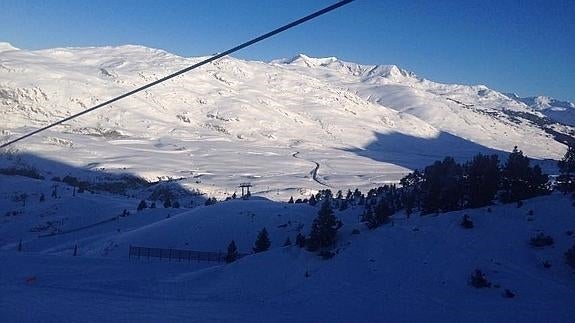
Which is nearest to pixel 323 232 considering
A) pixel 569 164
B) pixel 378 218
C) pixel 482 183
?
pixel 378 218

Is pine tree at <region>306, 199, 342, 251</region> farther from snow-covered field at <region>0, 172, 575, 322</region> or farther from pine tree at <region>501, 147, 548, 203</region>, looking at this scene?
pine tree at <region>501, 147, 548, 203</region>

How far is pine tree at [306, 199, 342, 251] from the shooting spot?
23719mm

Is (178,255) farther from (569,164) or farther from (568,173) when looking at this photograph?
(569,164)

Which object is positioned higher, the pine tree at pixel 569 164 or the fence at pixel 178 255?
the pine tree at pixel 569 164

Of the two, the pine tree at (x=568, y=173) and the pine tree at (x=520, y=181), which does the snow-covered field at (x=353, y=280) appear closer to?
the pine tree at (x=568, y=173)

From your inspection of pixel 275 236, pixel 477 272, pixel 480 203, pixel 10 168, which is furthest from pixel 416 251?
pixel 10 168

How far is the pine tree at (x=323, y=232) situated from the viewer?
23.7 meters

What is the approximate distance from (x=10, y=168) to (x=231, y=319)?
87220 mm

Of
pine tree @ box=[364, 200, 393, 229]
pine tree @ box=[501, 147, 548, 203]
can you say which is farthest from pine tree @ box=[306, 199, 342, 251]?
pine tree @ box=[501, 147, 548, 203]

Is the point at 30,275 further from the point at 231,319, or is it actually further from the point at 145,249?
the point at 145,249

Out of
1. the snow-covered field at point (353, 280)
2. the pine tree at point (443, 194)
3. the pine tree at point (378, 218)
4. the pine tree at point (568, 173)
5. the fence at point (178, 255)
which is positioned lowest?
the fence at point (178, 255)

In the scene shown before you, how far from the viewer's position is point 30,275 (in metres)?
17.5

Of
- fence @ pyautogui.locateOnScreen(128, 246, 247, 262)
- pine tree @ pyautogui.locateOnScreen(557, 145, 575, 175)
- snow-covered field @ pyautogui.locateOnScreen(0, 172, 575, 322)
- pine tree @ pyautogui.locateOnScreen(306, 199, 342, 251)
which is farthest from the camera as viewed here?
fence @ pyautogui.locateOnScreen(128, 246, 247, 262)

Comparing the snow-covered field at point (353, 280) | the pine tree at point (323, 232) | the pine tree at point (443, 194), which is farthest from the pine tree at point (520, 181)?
the pine tree at point (323, 232)
